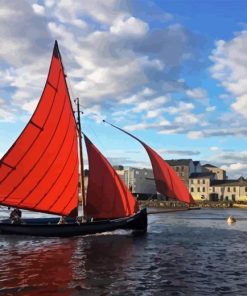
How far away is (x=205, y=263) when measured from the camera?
29.4 metres

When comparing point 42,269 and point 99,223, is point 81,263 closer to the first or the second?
point 42,269

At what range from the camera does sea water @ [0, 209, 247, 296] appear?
22.0 m

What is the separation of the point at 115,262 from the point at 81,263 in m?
2.05

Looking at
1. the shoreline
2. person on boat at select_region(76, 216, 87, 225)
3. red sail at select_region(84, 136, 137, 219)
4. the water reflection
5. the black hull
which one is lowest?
the water reflection

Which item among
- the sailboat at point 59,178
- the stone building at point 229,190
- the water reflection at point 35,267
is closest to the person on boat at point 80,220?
the sailboat at point 59,178

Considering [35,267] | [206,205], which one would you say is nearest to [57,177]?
[35,267]

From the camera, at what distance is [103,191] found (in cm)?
4341

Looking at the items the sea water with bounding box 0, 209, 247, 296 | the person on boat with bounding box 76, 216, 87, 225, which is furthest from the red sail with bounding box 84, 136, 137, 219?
the sea water with bounding box 0, 209, 247, 296

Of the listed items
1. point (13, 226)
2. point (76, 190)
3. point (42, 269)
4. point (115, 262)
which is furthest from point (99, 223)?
point (42, 269)

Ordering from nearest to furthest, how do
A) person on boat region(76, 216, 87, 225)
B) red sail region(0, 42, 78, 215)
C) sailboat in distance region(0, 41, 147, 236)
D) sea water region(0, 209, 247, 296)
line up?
sea water region(0, 209, 247, 296) < red sail region(0, 42, 78, 215) < sailboat in distance region(0, 41, 147, 236) < person on boat region(76, 216, 87, 225)

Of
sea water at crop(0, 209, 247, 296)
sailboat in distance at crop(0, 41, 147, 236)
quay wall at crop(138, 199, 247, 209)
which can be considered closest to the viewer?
sea water at crop(0, 209, 247, 296)

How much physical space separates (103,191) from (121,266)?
52.0 feet

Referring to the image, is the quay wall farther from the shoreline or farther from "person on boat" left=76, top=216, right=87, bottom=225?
"person on boat" left=76, top=216, right=87, bottom=225

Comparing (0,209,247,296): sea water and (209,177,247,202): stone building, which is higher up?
(209,177,247,202): stone building
